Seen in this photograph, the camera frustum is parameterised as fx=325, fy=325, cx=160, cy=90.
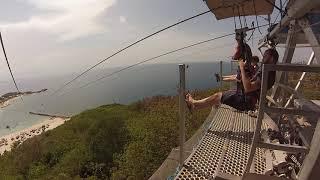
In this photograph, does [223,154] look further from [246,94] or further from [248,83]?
[248,83]

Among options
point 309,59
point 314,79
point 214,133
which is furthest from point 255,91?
point 314,79

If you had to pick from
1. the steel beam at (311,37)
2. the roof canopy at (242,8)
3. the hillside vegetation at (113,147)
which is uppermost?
the roof canopy at (242,8)

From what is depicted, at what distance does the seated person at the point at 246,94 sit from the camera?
598 centimetres

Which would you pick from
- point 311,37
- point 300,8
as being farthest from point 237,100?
point 300,8

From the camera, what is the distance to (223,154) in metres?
6.64

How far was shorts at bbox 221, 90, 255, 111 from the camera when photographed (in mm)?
6922

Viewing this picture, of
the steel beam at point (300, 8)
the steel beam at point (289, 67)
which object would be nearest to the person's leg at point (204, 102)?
the steel beam at point (300, 8)

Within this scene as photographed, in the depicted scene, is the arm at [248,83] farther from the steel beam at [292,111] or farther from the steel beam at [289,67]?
the steel beam at [289,67]

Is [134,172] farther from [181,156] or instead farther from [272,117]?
[181,156]

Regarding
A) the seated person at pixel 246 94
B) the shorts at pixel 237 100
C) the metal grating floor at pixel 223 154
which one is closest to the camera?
the metal grating floor at pixel 223 154

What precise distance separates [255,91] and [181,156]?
211 centimetres

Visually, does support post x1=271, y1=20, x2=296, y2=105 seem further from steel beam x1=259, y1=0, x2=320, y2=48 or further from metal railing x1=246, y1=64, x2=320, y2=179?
metal railing x1=246, y1=64, x2=320, y2=179

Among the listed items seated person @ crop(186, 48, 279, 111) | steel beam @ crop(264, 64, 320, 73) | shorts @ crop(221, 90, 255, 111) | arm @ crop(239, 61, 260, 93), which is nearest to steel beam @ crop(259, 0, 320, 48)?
seated person @ crop(186, 48, 279, 111)

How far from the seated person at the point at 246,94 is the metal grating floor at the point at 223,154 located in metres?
0.92
